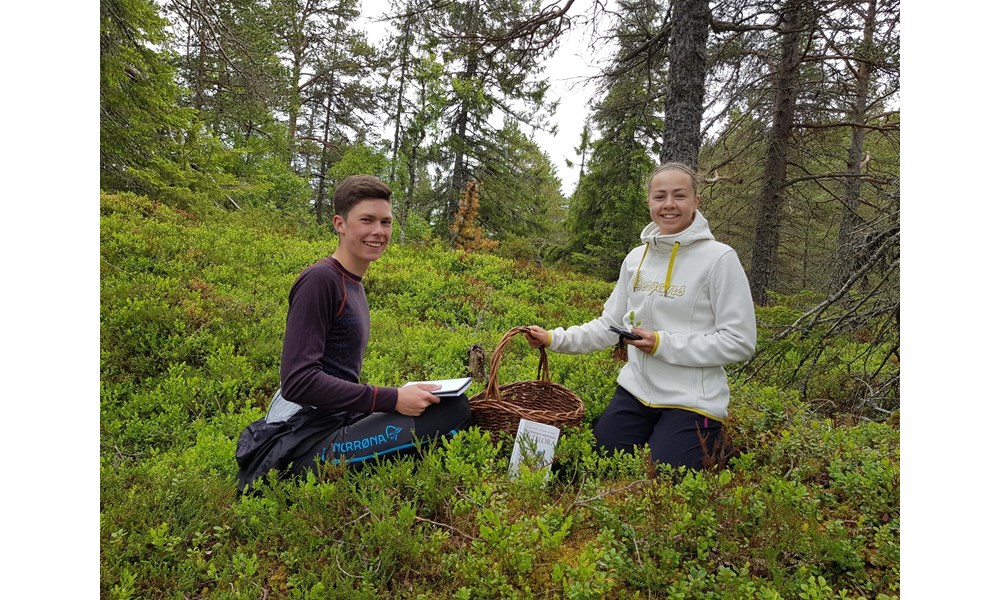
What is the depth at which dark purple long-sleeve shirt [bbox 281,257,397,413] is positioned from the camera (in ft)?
8.48

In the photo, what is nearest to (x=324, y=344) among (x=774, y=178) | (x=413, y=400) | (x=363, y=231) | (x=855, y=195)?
(x=413, y=400)

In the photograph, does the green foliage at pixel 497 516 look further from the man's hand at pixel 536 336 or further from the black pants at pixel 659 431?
the man's hand at pixel 536 336

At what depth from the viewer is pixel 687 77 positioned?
19.0 ft

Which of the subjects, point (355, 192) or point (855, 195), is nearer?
point (355, 192)

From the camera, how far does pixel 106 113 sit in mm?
7324

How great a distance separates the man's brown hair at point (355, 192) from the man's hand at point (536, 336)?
1.31 m

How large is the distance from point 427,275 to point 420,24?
4173 millimetres

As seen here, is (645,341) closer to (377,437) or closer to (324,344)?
(377,437)

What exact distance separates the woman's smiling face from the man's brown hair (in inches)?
70.4

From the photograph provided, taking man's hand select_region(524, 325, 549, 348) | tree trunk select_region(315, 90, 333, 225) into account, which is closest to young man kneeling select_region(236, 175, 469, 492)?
man's hand select_region(524, 325, 549, 348)

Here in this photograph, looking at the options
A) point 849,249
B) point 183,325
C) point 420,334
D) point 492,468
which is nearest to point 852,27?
point 849,249

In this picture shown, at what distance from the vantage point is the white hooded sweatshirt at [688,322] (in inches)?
117

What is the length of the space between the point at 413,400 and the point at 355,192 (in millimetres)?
1290

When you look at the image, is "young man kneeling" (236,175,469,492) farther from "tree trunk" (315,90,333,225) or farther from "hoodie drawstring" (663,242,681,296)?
"tree trunk" (315,90,333,225)
